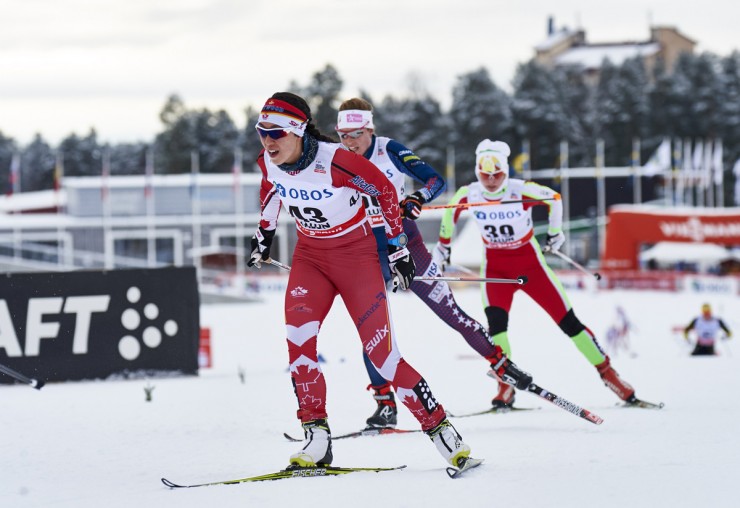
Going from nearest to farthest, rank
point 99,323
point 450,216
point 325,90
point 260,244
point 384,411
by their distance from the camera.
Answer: point 260,244
point 384,411
point 450,216
point 99,323
point 325,90

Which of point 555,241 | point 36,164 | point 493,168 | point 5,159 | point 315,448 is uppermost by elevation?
point 5,159

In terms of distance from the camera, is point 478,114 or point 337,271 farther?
point 478,114

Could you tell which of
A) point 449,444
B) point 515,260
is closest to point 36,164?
point 515,260

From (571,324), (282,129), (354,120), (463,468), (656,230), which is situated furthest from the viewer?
(656,230)

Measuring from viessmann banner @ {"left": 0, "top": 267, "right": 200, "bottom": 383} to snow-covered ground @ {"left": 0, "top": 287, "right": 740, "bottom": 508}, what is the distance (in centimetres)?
33

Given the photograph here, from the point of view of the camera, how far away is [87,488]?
5.33 m

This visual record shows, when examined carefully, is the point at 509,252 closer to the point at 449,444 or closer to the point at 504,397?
the point at 504,397

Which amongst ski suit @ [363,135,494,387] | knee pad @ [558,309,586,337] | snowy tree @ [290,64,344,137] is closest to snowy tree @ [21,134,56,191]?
snowy tree @ [290,64,344,137]

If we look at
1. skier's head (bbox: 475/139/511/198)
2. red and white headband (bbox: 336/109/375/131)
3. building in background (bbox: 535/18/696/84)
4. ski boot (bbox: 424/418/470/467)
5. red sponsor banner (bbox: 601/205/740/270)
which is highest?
building in background (bbox: 535/18/696/84)

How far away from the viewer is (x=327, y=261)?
564 centimetres

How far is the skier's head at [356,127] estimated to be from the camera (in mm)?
7246

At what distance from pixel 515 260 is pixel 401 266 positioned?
3.02 metres

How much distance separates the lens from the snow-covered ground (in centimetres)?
481

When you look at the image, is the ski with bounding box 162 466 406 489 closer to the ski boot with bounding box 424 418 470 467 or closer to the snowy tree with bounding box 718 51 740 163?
the ski boot with bounding box 424 418 470 467
